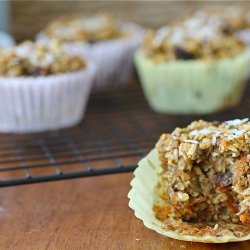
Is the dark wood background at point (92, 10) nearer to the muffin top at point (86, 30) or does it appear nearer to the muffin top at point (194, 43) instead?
the muffin top at point (86, 30)

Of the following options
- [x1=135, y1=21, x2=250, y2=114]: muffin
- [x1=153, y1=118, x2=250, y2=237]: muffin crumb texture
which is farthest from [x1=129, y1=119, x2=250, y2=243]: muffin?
[x1=135, y1=21, x2=250, y2=114]: muffin

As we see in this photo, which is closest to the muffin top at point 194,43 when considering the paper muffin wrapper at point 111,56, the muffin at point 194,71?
the muffin at point 194,71

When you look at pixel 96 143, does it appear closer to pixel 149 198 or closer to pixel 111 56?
pixel 149 198

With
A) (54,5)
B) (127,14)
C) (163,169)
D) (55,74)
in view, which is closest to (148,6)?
(127,14)

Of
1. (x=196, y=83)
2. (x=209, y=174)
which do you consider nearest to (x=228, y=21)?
(x=196, y=83)

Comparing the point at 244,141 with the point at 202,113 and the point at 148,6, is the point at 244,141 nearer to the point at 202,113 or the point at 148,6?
the point at 202,113

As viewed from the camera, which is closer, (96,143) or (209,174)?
(209,174)

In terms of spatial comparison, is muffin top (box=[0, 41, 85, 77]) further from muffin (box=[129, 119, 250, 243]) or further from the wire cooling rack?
muffin (box=[129, 119, 250, 243])
